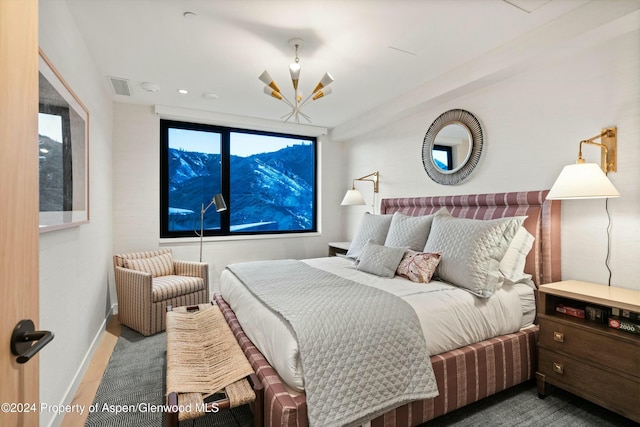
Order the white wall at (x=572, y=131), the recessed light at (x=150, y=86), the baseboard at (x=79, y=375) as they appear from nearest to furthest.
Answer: the baseboard at (x=79, y=375) → the white wall at (x=572, y=131) → the recessed light at (x=150, y=86)

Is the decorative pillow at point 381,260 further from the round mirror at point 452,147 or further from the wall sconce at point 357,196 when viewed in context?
the wall sconce at point 357,196

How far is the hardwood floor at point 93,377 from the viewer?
1.88m

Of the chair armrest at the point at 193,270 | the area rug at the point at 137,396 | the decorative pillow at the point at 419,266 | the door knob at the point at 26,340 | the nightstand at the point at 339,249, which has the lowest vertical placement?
the area rug at the point at 137,396

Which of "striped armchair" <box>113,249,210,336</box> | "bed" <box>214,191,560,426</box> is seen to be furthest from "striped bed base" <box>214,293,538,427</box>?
"striped armchair" <box>113,249,210,336</box>

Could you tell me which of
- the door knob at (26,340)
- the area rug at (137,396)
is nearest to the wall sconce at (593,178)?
the area rug at (137,396)

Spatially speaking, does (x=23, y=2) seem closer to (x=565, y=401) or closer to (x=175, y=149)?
(x=565, y=401)

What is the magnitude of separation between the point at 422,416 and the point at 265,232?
3680 millimetres

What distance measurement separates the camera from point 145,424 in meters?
1.85

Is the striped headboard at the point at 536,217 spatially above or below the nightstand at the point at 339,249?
above

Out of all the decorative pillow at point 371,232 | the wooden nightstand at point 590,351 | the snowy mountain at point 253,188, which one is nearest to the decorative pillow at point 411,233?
the decorative pillow at point 371,232

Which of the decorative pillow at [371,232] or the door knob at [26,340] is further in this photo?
the decorative pillow at [371,232]

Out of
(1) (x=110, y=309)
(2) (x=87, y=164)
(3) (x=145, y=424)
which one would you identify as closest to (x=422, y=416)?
(3) (x=145, y=424)

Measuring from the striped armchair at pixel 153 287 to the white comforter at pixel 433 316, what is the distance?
107 cm

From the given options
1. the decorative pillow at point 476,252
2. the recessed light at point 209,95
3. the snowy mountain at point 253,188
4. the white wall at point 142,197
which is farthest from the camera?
the snowy mountain at point 253,188
